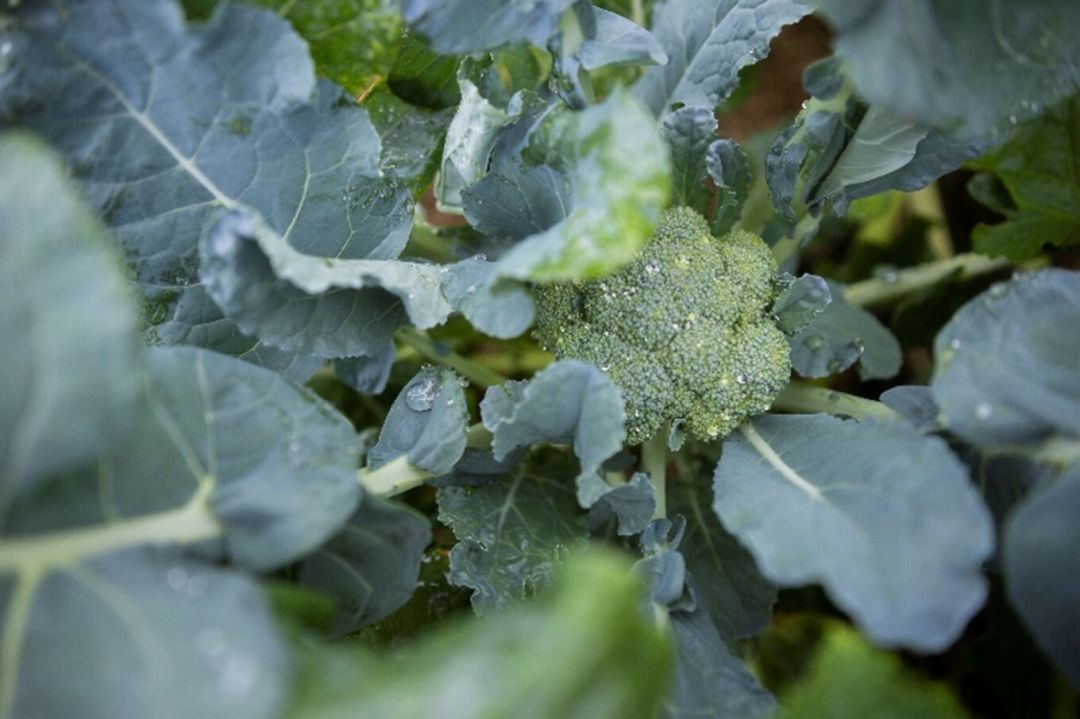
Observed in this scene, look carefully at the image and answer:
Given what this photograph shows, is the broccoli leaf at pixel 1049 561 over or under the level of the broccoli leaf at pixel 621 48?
under

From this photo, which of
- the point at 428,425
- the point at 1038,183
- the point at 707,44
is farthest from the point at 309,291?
the point at 1038,183

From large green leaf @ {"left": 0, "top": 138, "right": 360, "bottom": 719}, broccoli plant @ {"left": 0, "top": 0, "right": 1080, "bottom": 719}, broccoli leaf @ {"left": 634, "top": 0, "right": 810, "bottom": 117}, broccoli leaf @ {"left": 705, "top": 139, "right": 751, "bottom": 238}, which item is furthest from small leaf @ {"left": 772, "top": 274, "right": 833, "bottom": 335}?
large green leaf @ {"left": 0, "top": 138, "right": 360, "bottom": 719}

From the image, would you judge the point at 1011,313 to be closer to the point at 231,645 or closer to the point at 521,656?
the point at 521,656

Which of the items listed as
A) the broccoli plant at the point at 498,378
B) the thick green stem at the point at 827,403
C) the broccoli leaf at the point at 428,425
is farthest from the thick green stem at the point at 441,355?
the thick green stem at the point at 827,403

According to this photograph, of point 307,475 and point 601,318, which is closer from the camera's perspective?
point 307,475

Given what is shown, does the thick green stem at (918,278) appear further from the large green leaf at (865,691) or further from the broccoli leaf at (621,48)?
the large green leaf at (865,691)

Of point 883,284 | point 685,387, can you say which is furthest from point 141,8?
point 883,284

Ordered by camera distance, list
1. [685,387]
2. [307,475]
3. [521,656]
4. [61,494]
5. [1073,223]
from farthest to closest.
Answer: [1073,223] → [685,387] → [307,475] → [61,494] → [521,656]
